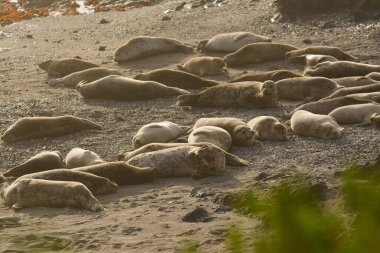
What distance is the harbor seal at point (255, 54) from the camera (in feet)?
43.2

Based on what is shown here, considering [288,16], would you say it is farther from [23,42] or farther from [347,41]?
[23,42]

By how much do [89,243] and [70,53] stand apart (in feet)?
39.1

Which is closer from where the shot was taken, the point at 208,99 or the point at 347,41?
the point at 208,99

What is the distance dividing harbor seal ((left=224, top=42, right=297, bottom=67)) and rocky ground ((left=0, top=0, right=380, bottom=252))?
197 millimetres

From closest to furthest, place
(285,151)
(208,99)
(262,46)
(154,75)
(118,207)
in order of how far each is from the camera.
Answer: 1. (118,207)
2. (285,151)
3. (208,99)
4. (154,75)
5. (262,46)

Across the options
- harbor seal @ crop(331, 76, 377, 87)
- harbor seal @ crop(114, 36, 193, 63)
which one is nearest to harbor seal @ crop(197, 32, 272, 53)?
harbor seal @ crop(114, 36, 193, 63)

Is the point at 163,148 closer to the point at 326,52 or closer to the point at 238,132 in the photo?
the point at 238,132

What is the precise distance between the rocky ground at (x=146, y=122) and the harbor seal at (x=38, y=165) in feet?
2.10

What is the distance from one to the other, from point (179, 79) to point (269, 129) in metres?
3.72

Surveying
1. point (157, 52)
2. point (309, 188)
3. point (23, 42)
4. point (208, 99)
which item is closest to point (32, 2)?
point (23, 42)

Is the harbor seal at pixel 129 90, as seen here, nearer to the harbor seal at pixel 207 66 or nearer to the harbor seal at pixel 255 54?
the harbor seal at pixel 207 66

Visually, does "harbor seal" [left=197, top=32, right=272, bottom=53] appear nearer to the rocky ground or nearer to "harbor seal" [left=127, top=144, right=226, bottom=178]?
the rocky ground

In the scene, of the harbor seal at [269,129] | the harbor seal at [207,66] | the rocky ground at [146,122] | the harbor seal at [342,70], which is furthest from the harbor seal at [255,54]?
the harbor seal at [269,129]

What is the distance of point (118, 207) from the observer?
19.7 feet
